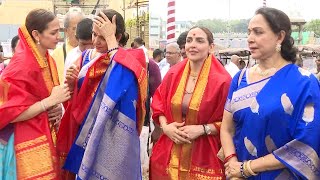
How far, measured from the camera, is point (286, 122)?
8.14 feet

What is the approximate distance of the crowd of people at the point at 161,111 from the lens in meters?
2.51

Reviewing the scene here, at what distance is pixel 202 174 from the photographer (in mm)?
3074

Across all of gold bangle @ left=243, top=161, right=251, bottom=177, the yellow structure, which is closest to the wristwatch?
gold bangle @ left=243, top=161, right=251, bottom=177

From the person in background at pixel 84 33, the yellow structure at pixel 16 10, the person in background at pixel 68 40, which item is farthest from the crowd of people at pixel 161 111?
the yellow structure at pixel 16 10

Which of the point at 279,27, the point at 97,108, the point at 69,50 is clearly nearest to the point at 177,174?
the point at 97,108

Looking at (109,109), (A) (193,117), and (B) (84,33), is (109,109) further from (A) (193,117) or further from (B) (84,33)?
(B) (84,33)

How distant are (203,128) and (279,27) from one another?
2.79 ft

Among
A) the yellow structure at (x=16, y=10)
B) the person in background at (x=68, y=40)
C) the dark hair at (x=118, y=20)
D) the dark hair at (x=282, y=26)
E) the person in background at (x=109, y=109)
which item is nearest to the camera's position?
the dark hair at (x=282, y=26)

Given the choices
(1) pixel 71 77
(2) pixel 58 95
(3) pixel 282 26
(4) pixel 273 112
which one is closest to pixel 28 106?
(2) pixel 58 95

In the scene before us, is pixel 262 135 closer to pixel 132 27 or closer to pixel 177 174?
pixel 177 174

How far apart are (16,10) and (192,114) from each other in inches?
954

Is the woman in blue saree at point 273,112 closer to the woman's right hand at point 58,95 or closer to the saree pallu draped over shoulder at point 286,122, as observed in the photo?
the saree pallu draped over shoulder at point 286,122

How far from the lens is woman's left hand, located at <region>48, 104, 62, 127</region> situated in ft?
10.0

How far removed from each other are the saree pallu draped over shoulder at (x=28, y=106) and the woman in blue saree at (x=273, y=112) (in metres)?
1.16
